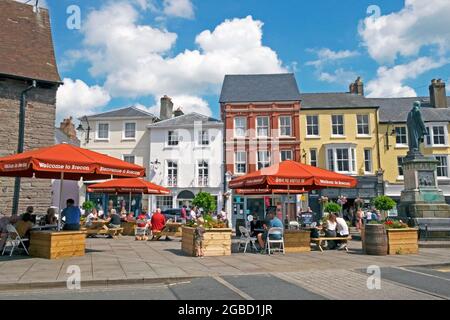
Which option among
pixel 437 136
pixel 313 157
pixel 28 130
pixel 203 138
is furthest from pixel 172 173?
pixel 437 136

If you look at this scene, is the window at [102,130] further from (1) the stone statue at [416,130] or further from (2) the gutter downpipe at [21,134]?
(1) the stone statue at [416,130]

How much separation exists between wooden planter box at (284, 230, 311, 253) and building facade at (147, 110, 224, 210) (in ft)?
62.3

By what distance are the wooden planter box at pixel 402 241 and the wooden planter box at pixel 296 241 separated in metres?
2.42

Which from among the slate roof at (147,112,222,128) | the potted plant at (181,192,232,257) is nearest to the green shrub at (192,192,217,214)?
the slate roof at (147,112,222,128)

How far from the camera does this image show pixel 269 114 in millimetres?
31969

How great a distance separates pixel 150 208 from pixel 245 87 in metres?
14.0

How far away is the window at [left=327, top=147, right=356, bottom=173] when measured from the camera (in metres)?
31.3

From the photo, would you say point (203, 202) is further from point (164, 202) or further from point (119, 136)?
point (119, 136)

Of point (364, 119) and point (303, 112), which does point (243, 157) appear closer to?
point (303, 112)

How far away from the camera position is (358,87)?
35281mm

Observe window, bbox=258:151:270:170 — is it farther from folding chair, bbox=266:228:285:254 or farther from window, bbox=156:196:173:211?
folding chair, bbox=266:228:285:254

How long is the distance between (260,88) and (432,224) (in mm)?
22213
